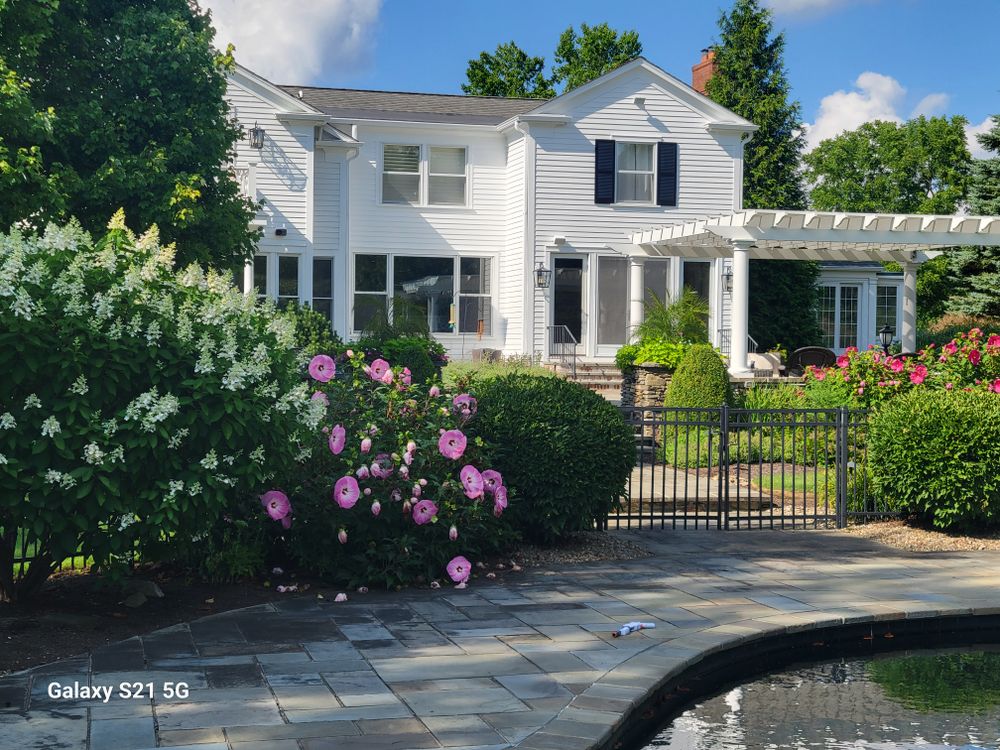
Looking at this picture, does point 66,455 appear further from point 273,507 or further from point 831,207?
point 831,207

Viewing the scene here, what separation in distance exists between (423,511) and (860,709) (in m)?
3.43

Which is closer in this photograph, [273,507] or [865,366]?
[273,507]

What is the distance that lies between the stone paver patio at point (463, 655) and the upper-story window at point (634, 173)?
62.5 ft

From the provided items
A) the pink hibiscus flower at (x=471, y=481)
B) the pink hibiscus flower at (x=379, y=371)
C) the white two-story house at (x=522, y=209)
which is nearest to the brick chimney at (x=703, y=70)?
the white two-story house at (x=522, y=209)

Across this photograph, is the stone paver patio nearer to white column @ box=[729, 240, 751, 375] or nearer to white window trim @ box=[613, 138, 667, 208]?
white column @ box=[729, 240, 751, 375]

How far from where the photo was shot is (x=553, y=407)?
9.58 metres

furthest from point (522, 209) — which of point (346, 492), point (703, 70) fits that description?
point (346, 492)

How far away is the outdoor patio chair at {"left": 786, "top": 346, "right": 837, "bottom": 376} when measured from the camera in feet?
83.0

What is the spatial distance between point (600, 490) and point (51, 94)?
1035 cm

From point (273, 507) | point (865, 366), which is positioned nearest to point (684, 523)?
point (865, 366)

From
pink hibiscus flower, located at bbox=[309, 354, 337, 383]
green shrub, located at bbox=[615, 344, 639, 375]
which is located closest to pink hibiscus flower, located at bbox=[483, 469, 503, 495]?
pink hibiscus flower, located at bbox=[309, 354, 337, 383]

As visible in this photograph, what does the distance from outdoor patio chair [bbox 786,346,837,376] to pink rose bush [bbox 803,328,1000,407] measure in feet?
36.8

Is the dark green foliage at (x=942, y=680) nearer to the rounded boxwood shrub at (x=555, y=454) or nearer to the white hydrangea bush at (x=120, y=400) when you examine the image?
the rounded boxwood shrub at (x=555, y=454)

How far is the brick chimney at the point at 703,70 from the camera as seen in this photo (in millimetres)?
37072
